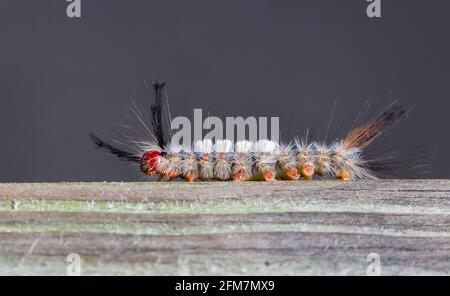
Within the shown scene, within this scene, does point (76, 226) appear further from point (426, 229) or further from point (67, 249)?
point (426, 229)

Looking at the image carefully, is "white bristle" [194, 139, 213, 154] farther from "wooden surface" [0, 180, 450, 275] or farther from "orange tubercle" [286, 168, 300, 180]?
"wooden surface" [0, 180, 450, 275]

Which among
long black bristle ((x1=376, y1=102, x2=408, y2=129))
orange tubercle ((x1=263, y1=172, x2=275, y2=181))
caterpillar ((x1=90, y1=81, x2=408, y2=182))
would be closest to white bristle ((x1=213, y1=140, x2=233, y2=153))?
caterpillar ((x1=90, y1=81, x2=408, y2=182))

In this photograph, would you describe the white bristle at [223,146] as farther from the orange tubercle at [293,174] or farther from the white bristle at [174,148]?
the orange tubercle at [293,174]

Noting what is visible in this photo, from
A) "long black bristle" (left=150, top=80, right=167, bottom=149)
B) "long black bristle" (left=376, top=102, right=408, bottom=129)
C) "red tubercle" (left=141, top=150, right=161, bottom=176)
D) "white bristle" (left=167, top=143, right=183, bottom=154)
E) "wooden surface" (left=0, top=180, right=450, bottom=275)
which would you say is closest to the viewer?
"wooden surface" (left=0, top=180, right=450, bottom=275)

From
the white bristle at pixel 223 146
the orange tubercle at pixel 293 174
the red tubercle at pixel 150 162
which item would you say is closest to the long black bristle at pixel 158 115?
the red tubercle at pixel 150 162

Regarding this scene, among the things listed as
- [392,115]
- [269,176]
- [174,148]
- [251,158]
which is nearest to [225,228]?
[392,115]

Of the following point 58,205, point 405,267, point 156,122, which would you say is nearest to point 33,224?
point 58,205
